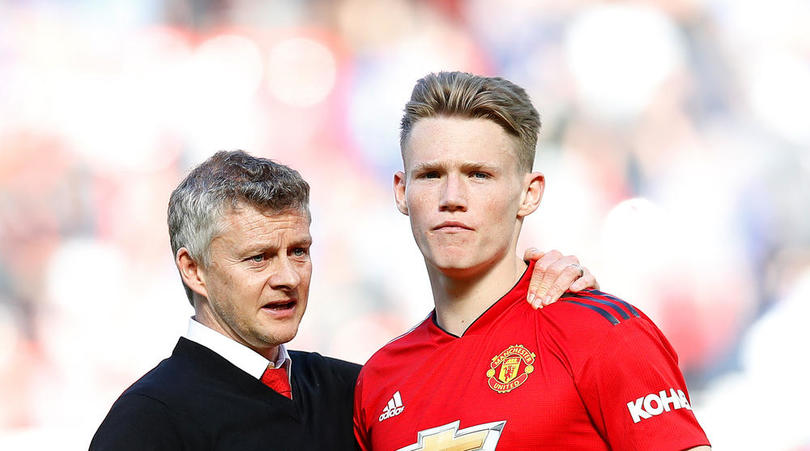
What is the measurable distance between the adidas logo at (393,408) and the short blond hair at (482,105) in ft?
2.19

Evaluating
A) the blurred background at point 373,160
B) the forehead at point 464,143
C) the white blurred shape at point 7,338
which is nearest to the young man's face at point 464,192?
the forehead at point 464,143

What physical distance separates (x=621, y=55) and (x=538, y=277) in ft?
19.6

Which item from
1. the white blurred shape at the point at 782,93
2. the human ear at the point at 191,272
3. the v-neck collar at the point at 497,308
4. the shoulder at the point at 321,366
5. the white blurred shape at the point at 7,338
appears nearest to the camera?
the v-neck collar at the point at 497,308

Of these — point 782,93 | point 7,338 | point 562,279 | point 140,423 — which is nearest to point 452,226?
point 562,279

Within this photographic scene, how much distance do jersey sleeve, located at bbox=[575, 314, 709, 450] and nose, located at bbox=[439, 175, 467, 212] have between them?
18.5 inches

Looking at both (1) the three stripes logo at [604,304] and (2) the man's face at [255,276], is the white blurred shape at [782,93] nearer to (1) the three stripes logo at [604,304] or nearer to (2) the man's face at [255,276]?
(1) the three stripes logo at [604,304]

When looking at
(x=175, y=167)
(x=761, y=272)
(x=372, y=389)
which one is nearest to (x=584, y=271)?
(x=372, y=389)

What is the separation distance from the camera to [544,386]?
225 cm

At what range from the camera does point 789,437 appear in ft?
22.1

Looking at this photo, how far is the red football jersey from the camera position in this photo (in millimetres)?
2137

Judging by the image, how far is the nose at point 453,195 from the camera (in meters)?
2.39

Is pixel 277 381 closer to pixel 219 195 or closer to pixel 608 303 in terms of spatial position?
pixel 219 195

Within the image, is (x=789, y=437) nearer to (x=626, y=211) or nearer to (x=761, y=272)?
(x=761, y=272)

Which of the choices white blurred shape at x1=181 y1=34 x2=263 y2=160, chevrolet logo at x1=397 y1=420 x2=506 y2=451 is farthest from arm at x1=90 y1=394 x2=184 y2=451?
white blurred shape at x1=181 y1=34 x2=263 y2=160
